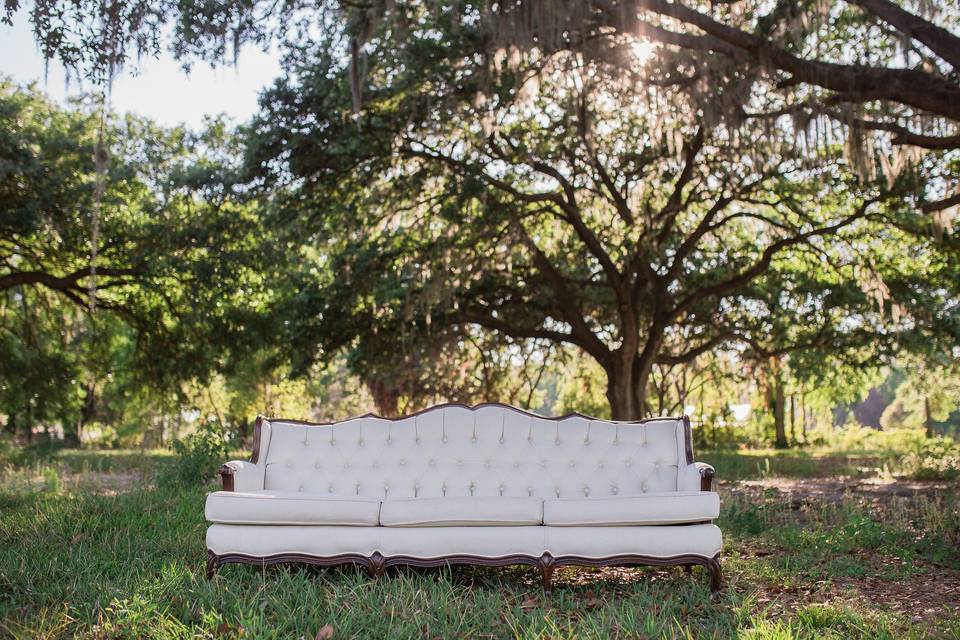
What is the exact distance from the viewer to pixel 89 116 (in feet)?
39.8

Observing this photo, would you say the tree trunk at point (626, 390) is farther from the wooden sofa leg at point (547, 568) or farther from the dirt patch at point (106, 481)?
the wooden sofa leg at point (547, 568)

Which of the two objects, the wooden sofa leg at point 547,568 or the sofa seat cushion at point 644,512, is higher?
the sofa seat cushion at point 644,512

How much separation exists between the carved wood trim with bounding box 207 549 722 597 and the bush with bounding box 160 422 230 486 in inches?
136

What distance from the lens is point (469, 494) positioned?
476 cm

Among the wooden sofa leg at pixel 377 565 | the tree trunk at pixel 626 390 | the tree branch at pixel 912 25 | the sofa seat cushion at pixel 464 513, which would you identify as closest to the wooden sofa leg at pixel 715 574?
the sofa seat cushion at pixel 464 513

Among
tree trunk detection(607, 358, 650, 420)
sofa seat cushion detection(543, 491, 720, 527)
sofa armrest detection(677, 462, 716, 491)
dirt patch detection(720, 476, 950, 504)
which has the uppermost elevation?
tree trunk detection(607, 358, 650, 420)

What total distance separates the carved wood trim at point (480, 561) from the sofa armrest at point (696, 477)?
403 mm

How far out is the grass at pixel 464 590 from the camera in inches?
127

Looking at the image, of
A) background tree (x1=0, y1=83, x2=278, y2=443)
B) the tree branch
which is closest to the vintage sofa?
the tree branch

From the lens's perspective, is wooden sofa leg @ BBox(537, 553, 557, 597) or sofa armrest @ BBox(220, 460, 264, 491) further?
sofa armrest @ BBox(220, 460, 264, 491)

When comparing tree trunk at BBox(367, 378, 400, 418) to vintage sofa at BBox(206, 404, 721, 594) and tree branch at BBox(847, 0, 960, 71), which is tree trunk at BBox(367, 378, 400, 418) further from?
tree branch at BBox(847, 0, 960, 71)

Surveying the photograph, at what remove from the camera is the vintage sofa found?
4055 millimetres

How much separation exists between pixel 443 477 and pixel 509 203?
21.5 feet

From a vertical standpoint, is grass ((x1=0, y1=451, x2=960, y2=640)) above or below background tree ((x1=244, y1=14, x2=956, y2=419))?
below
